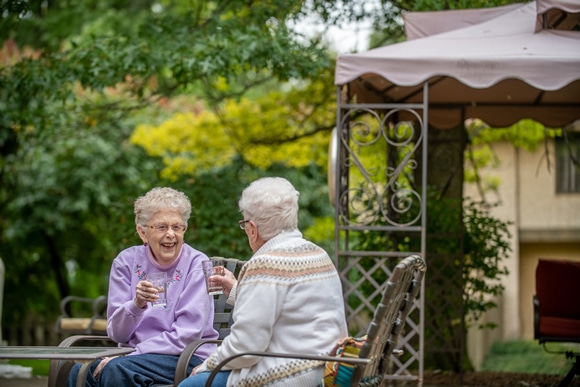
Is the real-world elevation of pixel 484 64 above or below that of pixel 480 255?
above

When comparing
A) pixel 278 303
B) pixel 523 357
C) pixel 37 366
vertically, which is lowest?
pixel 523 357

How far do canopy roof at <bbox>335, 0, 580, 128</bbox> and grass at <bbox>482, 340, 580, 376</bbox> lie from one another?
15.8ft

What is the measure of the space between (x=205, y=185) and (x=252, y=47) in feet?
5.82

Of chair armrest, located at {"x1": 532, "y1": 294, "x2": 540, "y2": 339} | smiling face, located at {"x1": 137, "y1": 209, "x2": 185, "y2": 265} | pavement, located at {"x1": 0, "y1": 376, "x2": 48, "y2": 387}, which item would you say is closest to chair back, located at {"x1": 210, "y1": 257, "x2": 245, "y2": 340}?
smiling face, located at {"x1": 137, "y1": 209, "x2": 185, "y2": 265}

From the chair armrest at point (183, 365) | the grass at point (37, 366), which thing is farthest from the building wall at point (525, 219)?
the chair armrest at point (183, 365)

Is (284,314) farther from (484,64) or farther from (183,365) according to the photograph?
(484,64)

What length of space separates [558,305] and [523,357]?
9023 millimetres

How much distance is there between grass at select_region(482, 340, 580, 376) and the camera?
12.5 metres

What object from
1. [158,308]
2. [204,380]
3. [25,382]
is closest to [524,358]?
[25,382]

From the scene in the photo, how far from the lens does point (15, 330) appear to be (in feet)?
49.7

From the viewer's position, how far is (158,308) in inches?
161

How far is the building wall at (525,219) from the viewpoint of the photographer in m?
19.5

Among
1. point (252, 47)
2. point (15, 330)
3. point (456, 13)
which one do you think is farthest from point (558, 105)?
point (15, 330)

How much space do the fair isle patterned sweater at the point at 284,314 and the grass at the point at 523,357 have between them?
28.8 feet
